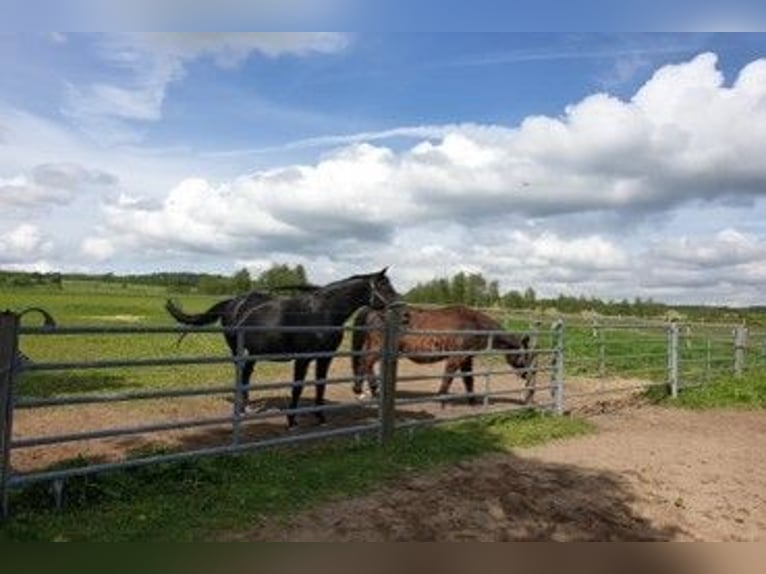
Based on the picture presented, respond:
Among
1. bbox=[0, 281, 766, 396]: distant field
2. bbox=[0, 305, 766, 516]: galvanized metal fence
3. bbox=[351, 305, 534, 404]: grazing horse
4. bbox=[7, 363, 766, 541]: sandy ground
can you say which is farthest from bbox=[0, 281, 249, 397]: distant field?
bbox=[351, 305, 534, 404]: grazing horse

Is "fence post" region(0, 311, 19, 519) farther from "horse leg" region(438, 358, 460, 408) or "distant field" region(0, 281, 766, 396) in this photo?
"horse leg" region(438, 358, 460, 408)

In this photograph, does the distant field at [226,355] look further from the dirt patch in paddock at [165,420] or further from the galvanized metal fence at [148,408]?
the dirt patch in paddock at [165,420]

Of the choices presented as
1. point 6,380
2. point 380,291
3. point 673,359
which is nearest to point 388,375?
point 380,291

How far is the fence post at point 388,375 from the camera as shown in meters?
9.12

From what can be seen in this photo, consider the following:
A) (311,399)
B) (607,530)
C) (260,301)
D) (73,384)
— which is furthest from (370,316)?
(607,530)

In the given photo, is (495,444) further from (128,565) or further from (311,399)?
(128,565)

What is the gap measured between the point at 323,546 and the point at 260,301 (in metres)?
5.73

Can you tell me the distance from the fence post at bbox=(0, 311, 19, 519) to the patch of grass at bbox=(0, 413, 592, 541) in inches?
12.8

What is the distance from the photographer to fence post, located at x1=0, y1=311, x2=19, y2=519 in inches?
225

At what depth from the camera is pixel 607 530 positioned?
22.0 ft

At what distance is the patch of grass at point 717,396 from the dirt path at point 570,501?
4.67 m

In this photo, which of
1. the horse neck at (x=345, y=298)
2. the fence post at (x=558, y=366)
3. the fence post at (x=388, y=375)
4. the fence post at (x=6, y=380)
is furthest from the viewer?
the fence post at (x=558, y=366)

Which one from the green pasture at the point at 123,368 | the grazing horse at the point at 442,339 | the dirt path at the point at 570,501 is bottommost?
the dirt path at the point at 570,501

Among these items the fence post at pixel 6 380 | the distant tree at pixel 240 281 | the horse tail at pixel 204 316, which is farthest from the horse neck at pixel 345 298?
the distant tree at pixel 240 281
